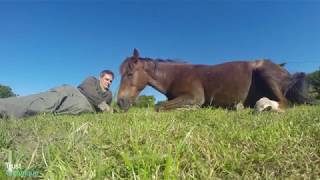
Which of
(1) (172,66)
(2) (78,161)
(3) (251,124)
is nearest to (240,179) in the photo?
(2) (78,161)

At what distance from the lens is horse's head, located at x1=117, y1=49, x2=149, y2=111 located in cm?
814

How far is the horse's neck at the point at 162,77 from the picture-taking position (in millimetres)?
8352

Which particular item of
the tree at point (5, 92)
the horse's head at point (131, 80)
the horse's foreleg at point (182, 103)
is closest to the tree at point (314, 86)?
the horse's foreleg at point (182, 103)

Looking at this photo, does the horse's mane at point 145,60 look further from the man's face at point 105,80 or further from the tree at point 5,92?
the tree at point 5,92

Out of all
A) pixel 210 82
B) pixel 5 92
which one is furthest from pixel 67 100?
pixel 5 92

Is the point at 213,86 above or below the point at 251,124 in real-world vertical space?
above

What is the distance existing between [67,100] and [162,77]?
2314mm

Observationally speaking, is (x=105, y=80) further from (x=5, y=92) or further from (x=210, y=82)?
(x=5, y=92)

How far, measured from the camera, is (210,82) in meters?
7.85

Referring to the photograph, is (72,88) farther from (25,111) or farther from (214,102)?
(214,102)

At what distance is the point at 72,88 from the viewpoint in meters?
7.27

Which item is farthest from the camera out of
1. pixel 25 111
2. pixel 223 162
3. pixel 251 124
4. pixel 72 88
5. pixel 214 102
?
pixel 214 102

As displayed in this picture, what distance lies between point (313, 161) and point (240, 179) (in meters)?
0.49

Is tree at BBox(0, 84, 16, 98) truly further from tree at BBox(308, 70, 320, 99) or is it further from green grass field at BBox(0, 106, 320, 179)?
green grass field at BBox(0, 106, 320, 179)
